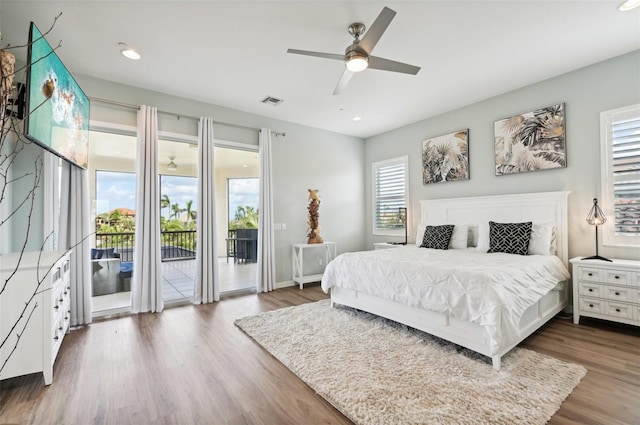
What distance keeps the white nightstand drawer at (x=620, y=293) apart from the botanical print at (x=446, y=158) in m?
2.27

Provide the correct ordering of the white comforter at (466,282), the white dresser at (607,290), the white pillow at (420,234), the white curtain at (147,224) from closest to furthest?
the white comforter at (466,282) → the white dresser at (607,290) → the white curtain at (147,224) → the white pillow at (420,234)

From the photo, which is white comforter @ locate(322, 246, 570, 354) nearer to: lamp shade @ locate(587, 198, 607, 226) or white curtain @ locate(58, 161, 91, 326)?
lamp shade @ locate(587, 198, 607, 226)

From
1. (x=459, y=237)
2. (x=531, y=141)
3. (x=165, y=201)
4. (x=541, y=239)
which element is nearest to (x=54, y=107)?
(x=165, y=201)

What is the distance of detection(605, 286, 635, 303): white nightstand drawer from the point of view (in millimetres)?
2975

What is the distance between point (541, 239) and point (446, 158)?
6.44ft

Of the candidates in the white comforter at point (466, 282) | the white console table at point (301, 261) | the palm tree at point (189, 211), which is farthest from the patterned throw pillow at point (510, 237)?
the palm tree at point (189, 211)

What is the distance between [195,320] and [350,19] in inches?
145

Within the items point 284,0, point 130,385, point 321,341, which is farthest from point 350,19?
point 130,385

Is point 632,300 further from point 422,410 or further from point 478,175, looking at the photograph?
point 422,410

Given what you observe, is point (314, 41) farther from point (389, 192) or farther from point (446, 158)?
point (389, 192)

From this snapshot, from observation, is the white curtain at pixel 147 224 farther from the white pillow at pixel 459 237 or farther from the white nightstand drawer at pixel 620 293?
the white nightstand drawer at pixel 620 293

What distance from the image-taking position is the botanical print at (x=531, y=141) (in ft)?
12.5

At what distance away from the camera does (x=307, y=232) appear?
5676 mm

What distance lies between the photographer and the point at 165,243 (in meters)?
4.57
